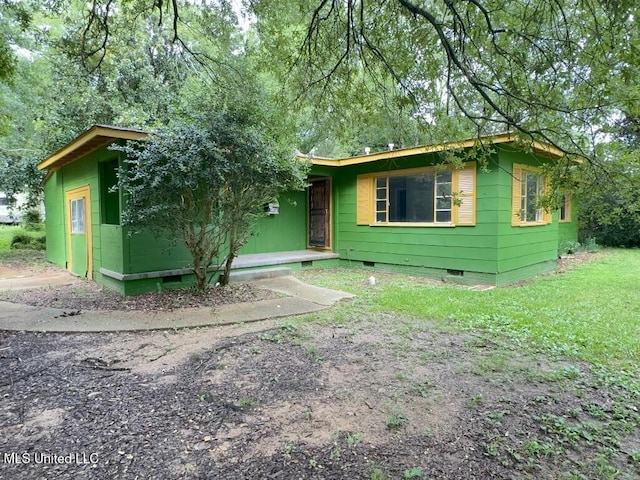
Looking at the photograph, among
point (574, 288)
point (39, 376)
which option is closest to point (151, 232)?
point (39, 376)

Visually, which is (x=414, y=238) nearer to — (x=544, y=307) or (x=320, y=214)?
(x=320, y=214)

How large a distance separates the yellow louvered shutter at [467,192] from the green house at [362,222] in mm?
18

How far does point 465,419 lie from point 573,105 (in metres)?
2.31

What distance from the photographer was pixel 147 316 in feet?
15.1

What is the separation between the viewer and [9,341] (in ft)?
12.3

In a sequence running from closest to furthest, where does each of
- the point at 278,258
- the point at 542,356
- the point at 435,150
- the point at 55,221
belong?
the point at 542,356, the point at 435,150, the point at 278,258, the point at 55,221

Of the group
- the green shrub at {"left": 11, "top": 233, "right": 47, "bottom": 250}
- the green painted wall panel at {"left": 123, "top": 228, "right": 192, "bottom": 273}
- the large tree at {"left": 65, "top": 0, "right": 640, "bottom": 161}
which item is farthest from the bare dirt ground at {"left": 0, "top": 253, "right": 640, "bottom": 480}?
the green shrub at {"left": 11, "top": 233, "right": 47, "bottom": 250}

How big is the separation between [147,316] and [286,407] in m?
2.82

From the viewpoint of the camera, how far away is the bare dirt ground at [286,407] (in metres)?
1.89

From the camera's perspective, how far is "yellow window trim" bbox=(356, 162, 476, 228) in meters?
6.97

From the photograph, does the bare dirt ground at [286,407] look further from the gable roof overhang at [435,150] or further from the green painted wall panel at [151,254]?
the green painted wall panel at [151,254]

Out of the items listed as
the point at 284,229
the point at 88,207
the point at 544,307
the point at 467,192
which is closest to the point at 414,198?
the point at 467,192

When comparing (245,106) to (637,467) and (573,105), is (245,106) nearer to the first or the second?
(573,105)

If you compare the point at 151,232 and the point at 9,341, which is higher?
the point at 151,232
